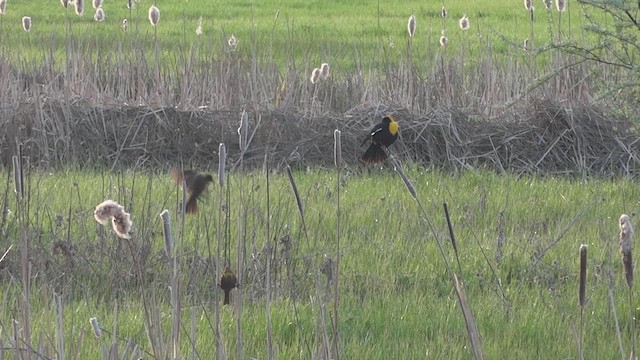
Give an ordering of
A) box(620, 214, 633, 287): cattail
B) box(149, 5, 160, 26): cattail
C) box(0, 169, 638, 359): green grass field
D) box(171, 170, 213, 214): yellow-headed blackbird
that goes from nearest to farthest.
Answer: box(620, 214, 633, 287): cattail < box(171, 170, 213, 214): yellow-headed blackbird < box(0, 169, 638, 359): green grass field < box(149, 5, 160, 26): cattail

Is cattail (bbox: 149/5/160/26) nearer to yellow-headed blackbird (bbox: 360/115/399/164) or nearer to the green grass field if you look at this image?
the green grass field

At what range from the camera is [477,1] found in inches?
769

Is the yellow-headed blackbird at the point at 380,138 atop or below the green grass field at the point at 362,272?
atop

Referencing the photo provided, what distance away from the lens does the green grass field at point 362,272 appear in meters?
3.27

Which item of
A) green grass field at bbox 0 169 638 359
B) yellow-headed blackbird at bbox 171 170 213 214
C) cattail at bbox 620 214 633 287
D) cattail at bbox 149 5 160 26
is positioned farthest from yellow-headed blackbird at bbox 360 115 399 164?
cattail at bbox 620 214 633 287

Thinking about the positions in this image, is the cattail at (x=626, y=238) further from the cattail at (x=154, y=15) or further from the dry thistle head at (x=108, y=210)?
the cattail at (x=154, y=15)

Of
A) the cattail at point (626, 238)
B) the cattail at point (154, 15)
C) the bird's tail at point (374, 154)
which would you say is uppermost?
the cattail at point (626, 238)

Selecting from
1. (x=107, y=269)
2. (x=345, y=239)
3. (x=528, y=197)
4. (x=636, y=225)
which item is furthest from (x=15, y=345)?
(x=528, y=197)

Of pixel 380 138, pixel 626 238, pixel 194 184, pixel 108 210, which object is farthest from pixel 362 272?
pixel 626 238

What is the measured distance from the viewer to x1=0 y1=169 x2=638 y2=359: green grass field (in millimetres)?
3268

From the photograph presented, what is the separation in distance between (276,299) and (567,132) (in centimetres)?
352

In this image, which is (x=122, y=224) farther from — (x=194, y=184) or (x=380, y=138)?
(x=380, y=138)

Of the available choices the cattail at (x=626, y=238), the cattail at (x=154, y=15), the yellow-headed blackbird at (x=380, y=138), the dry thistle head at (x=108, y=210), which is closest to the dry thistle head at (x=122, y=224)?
the dry thistle head at (x=108, y=210)

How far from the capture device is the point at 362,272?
13.4 feet
